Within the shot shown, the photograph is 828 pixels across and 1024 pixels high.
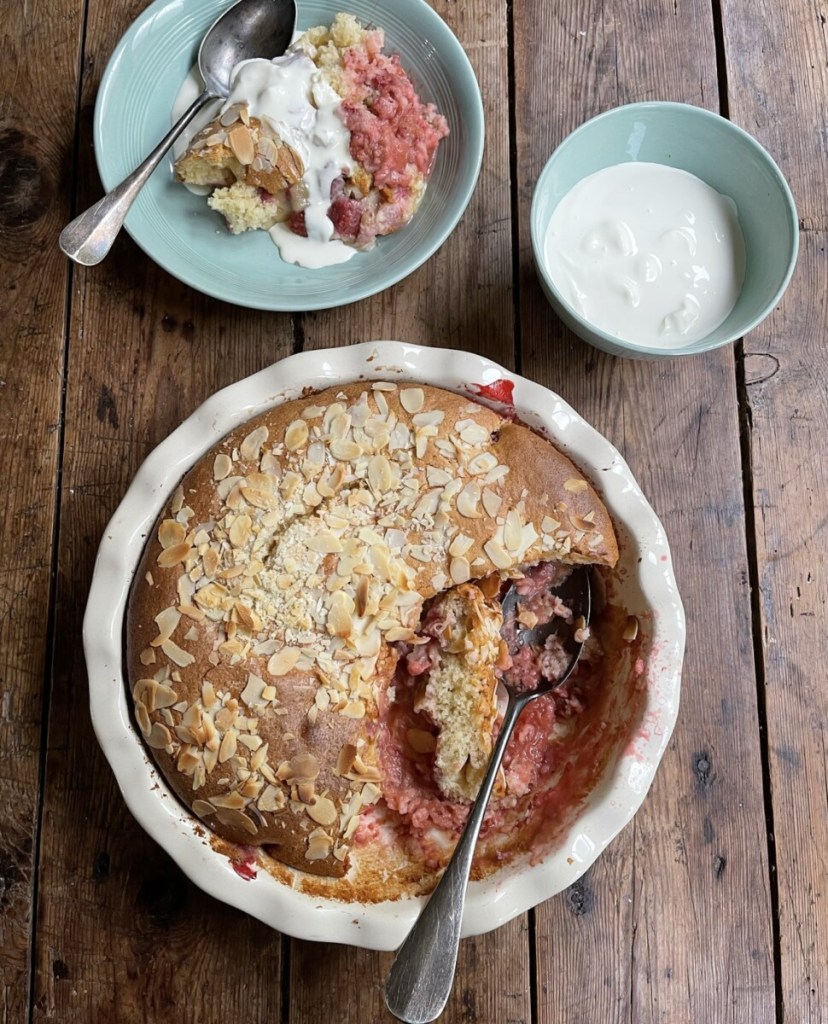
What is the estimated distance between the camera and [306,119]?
1.52 m

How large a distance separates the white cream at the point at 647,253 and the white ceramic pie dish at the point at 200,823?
20 centimetres

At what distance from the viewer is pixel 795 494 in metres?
1.64

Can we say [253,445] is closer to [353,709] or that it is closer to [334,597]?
[334,597]

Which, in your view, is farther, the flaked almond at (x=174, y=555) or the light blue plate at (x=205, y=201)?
the light blue plate at (x=205, y=201)

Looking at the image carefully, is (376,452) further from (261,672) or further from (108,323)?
(108,323)

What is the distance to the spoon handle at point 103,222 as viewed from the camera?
143 centimetres

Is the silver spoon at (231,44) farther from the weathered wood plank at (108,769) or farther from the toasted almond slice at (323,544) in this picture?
the toasted almond slice at (323,544)

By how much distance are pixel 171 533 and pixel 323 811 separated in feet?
1.51

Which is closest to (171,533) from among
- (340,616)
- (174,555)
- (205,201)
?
(174,555)

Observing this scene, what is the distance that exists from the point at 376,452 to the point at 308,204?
18.3 inches

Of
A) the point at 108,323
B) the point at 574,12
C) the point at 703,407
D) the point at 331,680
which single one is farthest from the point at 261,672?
the point at 574,12

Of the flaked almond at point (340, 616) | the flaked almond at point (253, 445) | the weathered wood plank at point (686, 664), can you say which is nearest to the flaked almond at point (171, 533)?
the flaked almond at point (253, 445)

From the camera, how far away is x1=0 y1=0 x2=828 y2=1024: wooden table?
1538 mm

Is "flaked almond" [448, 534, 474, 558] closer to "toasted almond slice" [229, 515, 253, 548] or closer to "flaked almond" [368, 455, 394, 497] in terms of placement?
"flaked almond" [368, 455, 394, 497]
